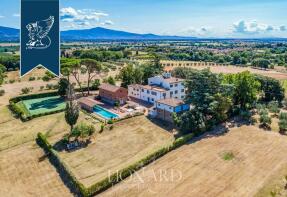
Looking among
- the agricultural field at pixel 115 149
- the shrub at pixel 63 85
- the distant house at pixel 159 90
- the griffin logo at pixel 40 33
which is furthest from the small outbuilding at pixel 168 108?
the griffin logo at pixel 40 33

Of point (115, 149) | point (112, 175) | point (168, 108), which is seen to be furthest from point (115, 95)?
point (112, 175)

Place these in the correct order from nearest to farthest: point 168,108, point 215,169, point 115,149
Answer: point 215,169
point 115,149
point 168,108

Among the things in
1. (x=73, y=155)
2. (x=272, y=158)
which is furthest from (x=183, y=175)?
(x=73, y=155)

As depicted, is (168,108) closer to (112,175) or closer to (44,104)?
(112,175)

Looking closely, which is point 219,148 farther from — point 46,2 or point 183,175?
point 46,2

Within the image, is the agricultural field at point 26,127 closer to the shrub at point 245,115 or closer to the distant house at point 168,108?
the distant house at point 168,108

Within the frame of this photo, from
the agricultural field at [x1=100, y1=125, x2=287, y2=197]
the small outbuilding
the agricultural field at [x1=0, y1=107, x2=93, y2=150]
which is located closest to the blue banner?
the agricultural field at [x1=100, y1=125, x2=287, y2=197]
